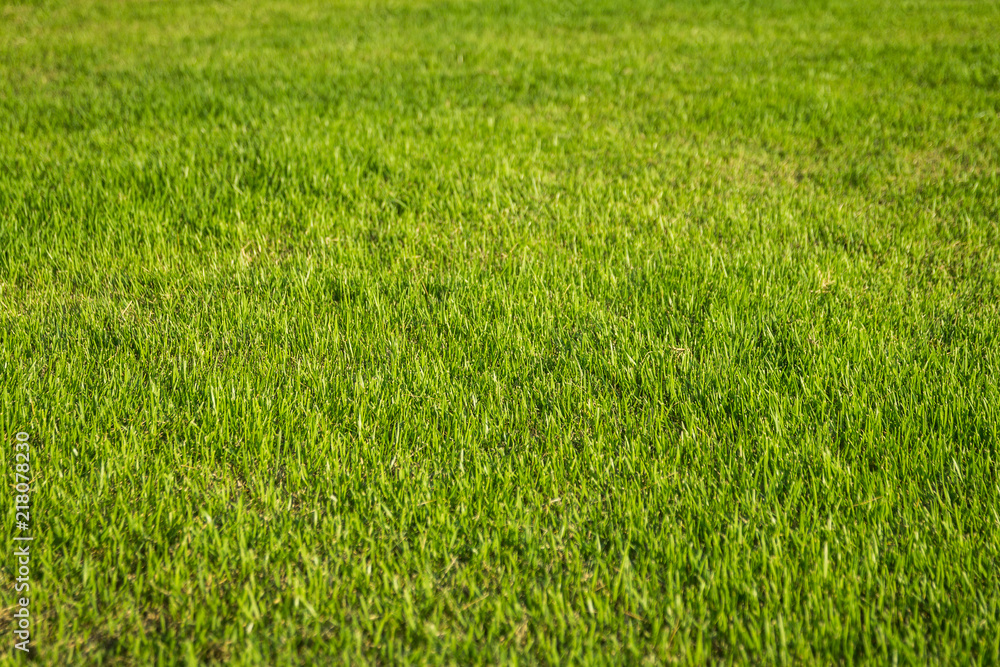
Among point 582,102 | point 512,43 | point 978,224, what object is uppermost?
point 512,43

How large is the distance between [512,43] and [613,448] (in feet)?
24.0

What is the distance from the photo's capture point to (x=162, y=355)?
268 cm

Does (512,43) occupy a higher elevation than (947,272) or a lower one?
higher

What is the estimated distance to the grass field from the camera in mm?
1741

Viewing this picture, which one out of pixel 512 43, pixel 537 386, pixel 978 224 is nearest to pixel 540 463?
pixel 537 386

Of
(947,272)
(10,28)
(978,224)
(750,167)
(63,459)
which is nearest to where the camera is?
(63,459)

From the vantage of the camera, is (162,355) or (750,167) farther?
(750,167)

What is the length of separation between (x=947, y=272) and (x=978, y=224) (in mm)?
817

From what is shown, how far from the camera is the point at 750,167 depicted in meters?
4.71

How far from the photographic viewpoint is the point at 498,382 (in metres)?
2.54

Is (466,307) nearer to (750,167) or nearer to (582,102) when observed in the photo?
(750,167)

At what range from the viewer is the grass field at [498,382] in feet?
5.71

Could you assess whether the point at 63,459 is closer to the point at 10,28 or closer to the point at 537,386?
the point at 537,386

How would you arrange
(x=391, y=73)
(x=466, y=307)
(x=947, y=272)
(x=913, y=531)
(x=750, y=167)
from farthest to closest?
(x=391, y=73), (x=750, y=167), (x=947, y=272), (x=466, y=307), (x=913, y=531)
